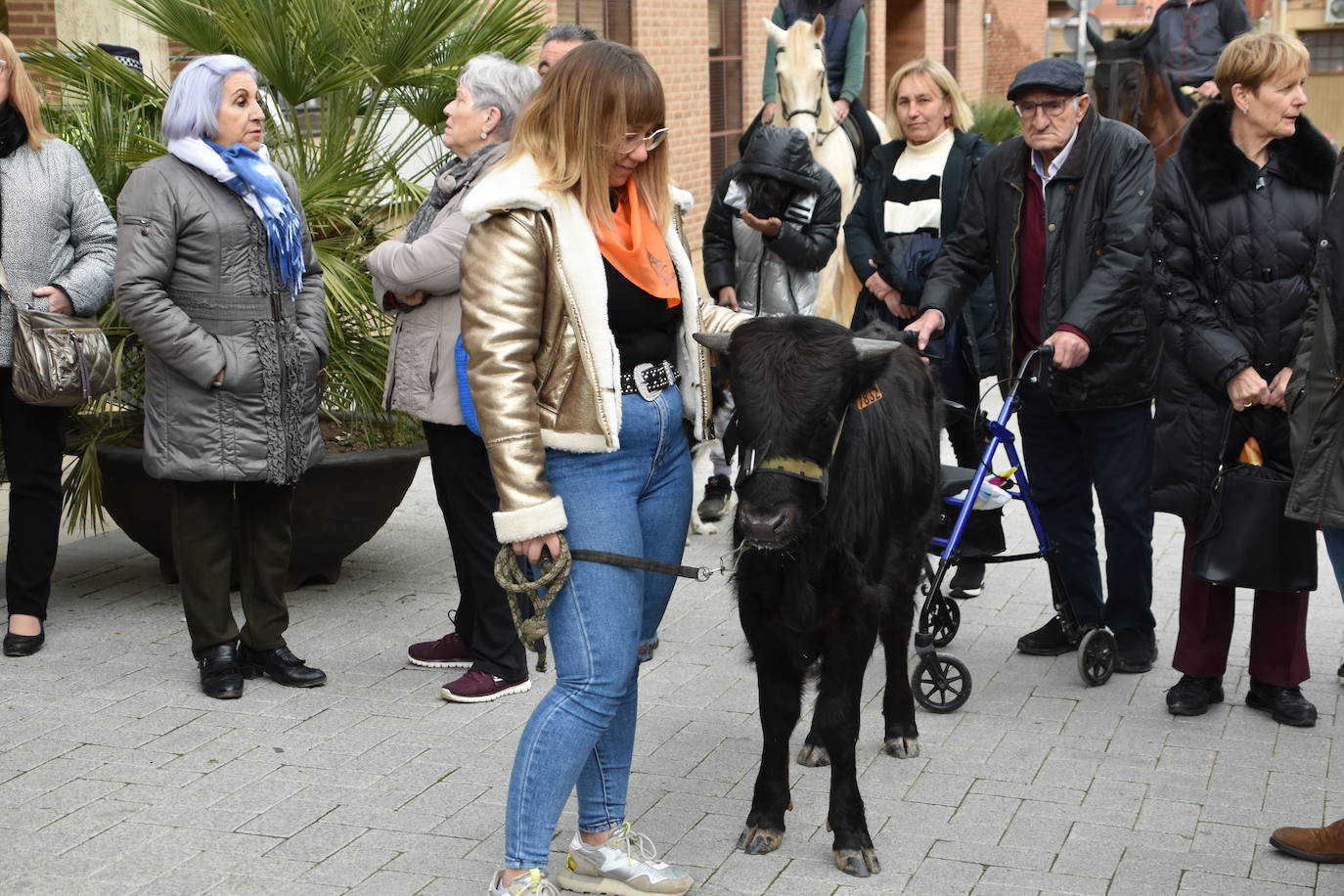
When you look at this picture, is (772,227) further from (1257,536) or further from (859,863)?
(859,863)

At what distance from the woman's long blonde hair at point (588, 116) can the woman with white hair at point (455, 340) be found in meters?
1.90

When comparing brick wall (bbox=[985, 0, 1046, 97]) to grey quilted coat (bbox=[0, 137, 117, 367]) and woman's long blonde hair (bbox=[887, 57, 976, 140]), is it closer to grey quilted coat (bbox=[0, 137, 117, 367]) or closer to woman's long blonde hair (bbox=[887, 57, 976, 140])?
woman's long blonde hair (bbox=[887, 57, 976, 140])

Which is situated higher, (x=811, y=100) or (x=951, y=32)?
(x=951, y=32)

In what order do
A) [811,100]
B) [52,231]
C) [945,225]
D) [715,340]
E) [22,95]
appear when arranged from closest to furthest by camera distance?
1. [715,340]
2. [22,95]
3. [52,231]
4. [945,225]
5. [811,100]

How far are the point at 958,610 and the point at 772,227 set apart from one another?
210 cm

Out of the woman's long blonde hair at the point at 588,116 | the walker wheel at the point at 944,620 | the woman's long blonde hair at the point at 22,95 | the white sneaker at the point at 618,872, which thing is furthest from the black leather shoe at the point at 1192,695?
the woman's long blonde hair at the point at 22,95

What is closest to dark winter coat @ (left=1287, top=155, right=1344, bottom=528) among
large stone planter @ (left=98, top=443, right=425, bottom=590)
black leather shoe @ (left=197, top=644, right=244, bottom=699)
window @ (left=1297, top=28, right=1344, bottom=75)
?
black leather shoe @ (left=197, top=644, right=244, bottom=699)

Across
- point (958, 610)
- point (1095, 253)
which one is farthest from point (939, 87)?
point (958, 610)

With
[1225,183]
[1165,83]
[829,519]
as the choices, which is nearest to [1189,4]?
[1165,83]

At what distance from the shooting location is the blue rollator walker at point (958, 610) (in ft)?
18.9

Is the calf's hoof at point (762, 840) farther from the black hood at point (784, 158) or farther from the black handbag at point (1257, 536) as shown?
the black hood at point (784, 158)

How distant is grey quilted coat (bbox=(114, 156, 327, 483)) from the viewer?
Result: 5617 millimetres

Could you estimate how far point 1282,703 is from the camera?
18.5 feet

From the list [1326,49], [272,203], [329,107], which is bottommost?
[272,203]
